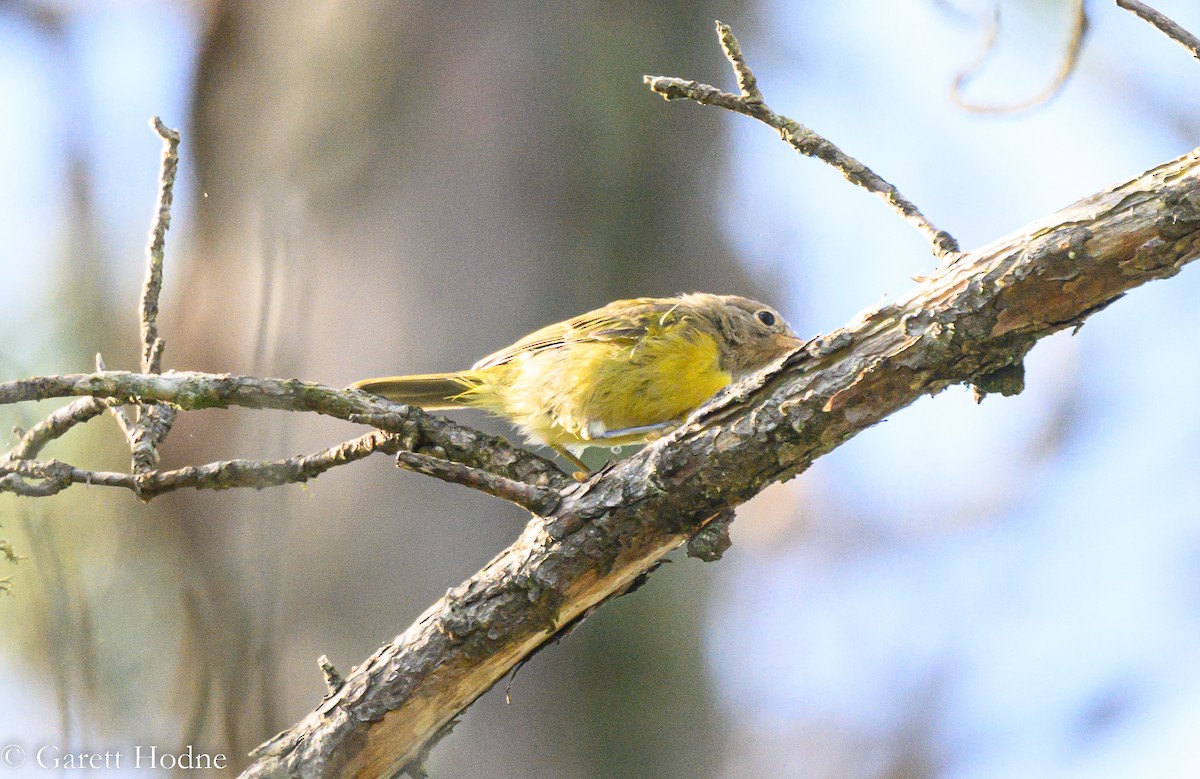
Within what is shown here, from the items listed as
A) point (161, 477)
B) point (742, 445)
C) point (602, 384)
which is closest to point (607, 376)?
point (602, 384)

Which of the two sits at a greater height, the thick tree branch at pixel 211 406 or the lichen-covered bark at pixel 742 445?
the thick tree branch at pixel 211 406

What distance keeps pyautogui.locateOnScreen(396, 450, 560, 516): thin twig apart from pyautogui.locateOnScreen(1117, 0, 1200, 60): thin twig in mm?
1746

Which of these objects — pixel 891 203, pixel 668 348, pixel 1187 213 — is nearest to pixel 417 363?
pixel 668 348

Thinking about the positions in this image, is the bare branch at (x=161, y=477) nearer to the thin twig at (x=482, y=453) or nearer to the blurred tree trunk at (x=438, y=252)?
the thin twig at (x=482, y=453)

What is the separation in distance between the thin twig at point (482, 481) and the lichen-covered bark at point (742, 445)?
5cm

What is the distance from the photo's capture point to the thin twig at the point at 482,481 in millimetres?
1995

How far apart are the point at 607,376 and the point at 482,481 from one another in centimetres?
179

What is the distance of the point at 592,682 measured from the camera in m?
5.43

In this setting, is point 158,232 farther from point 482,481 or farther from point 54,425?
point 482,481

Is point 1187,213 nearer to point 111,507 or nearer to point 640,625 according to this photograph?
point 640,625

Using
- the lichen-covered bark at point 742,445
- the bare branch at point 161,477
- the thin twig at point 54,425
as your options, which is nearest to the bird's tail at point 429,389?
the thin twig at point 54,425

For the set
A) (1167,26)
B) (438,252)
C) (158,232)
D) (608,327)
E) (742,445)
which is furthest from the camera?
(438,252)

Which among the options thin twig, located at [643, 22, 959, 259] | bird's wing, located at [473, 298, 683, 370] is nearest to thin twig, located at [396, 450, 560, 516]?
thin twig, located at [643, 22, 959, 259]

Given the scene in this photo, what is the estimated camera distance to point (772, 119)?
2.58 metres
